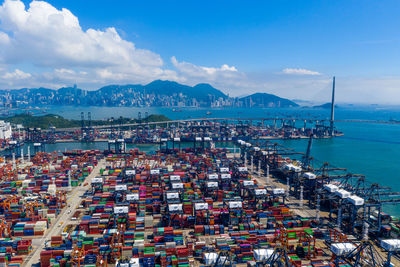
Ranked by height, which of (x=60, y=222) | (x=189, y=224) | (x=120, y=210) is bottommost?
(x=60, y=222)

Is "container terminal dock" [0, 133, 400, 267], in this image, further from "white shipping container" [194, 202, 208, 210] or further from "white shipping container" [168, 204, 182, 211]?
"white shipping container" [168, 204, 182, 211]

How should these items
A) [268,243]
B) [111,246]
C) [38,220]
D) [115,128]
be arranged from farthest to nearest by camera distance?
[115,128] → [38,220] → [268,243] → [111,246]

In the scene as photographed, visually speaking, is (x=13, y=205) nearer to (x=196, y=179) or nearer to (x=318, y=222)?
(x=196, y=179)

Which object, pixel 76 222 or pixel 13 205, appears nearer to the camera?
pixel 76 222

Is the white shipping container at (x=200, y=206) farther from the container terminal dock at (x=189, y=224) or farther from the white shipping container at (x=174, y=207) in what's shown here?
the white shipping container at (x=174, y=207)

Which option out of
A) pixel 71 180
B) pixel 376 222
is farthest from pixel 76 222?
pixel 376 222

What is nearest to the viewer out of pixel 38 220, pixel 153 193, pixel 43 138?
pixel 38 220

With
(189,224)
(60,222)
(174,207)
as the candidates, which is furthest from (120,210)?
(60,222)

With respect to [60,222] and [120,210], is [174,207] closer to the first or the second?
[120,210]
